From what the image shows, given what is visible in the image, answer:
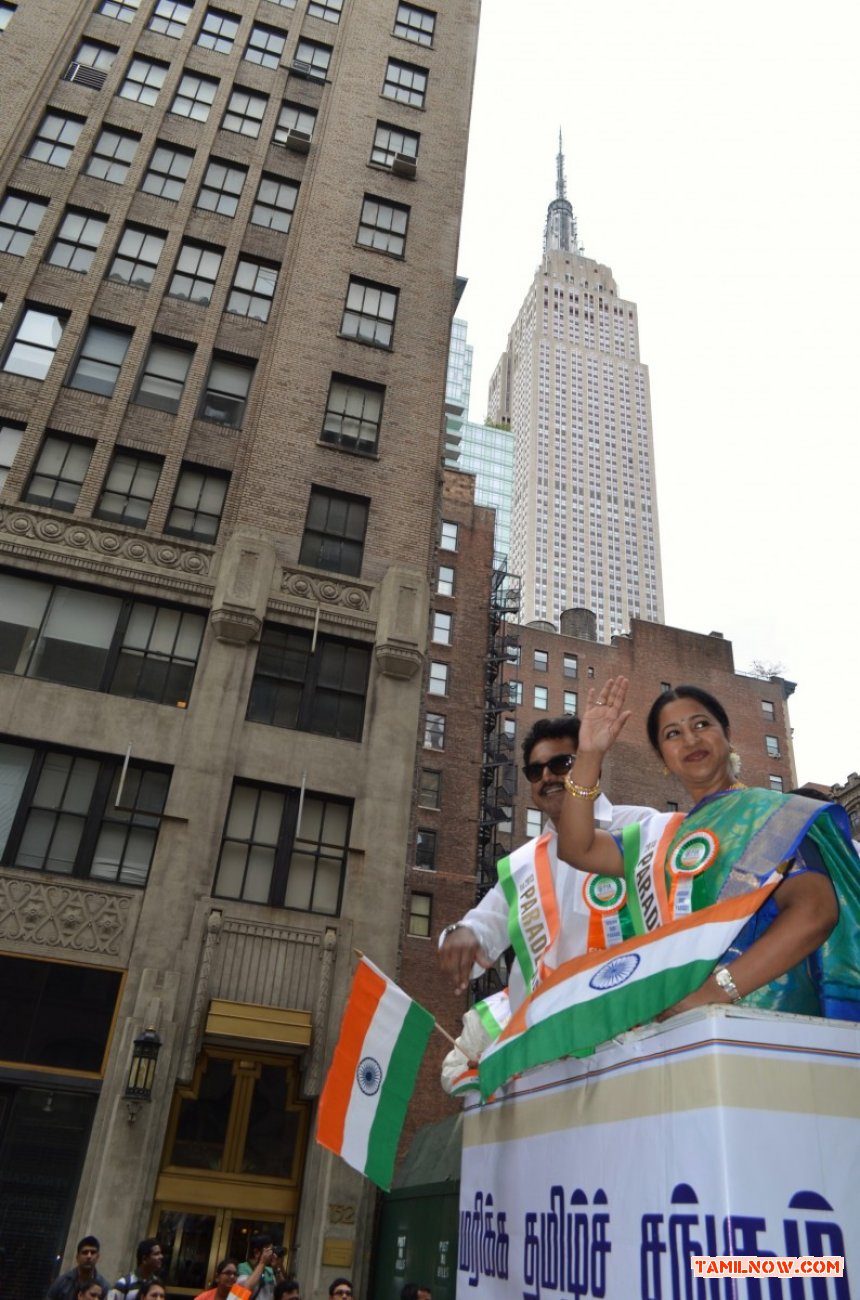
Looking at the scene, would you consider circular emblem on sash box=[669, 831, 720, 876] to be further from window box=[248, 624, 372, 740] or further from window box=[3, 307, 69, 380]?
window box=[3, 307, 69, 380]

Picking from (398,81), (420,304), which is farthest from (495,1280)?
(398,81)

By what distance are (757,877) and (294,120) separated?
1093 inches

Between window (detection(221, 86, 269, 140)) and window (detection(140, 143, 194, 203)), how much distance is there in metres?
1.61

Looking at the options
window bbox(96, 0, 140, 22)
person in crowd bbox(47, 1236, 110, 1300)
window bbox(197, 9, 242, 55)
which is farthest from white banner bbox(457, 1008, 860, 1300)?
window bbox(96, 0, 140, 22)

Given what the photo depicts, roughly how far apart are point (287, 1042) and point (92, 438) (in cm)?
1317

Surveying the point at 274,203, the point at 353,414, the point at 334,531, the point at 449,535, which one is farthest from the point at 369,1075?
the point at 449,535

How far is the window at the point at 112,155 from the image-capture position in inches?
918

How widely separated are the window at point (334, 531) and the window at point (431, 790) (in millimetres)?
25023

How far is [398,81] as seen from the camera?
27.5 m

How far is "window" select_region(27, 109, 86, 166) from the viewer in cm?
2311

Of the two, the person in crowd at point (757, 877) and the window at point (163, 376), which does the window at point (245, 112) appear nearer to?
the window at point (163, 376)

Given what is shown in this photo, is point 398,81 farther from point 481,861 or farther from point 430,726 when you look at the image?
point 481,861

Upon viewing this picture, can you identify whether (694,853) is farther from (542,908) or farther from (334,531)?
(334,531)

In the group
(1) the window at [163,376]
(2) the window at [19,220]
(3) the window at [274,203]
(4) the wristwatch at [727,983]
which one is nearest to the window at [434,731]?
(3) the window at [274,203]
